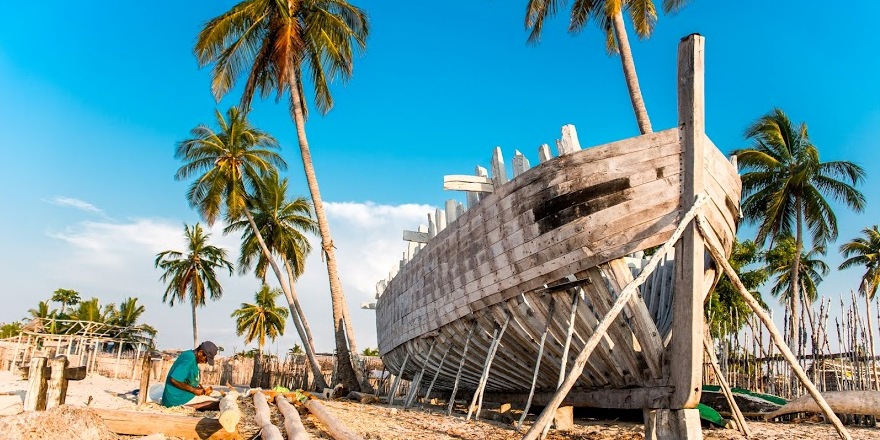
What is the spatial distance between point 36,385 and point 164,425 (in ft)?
4.08

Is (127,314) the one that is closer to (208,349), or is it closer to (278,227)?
(278,227)

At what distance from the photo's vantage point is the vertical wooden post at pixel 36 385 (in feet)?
19.4

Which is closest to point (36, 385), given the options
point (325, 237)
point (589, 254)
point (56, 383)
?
point (56, 383)

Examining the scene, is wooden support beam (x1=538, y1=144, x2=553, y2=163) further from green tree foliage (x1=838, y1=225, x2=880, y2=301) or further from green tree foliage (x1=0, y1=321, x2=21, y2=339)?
green tree foliage (x1=0, y1=321, x2=21, y2=339)

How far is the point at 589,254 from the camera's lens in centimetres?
649

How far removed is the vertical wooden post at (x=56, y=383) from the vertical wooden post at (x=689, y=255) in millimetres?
5796

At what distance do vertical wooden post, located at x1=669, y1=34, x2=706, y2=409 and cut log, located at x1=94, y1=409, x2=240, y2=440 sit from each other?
414 cm

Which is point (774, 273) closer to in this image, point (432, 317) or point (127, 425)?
point (432, 317)

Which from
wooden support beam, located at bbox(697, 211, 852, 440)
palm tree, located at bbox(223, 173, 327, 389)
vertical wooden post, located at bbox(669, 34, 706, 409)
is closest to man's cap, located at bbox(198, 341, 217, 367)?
vertical wooden post, located at bbox(669, 34, 706, 409)

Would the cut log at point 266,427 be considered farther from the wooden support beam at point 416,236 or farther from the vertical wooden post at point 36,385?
the wooden support beam at point 416,236

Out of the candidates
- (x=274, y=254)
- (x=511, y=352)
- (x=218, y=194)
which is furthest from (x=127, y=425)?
(x=274, y=254)

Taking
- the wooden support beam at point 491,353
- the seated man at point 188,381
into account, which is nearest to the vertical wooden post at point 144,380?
the seated man at point 188,381

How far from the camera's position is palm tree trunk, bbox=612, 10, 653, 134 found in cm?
1395

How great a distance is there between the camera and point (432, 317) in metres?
10.1
